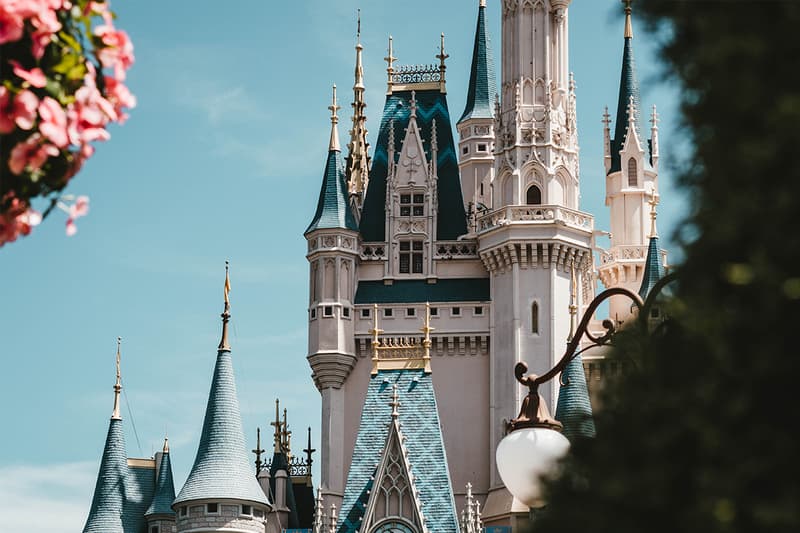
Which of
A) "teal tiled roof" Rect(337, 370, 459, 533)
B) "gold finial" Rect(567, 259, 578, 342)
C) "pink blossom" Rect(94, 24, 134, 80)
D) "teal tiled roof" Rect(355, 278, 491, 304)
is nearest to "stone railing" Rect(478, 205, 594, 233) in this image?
"gold finial" Rect(567, 259, 578, 342)

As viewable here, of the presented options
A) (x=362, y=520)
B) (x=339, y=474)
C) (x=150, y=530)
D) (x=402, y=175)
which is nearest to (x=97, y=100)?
Result: (x=362, y=520)

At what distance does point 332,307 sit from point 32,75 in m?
50.6

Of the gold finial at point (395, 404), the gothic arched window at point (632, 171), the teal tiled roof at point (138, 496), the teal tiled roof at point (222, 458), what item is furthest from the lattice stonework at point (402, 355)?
the gothic arched window at point (632, 171)

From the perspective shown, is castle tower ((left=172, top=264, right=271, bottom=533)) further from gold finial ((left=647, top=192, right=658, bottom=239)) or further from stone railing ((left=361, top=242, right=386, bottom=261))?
gold finial ((left=647, top=192, right=658, bottom=239))

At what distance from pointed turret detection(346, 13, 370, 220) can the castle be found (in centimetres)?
6

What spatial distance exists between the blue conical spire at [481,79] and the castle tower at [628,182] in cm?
451

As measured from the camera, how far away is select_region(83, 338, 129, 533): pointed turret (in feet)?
172

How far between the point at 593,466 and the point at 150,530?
1819 inches

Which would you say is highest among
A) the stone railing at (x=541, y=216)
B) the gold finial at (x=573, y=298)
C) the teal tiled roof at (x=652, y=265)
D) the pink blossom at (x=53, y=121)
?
the stone railing at (x=541, y=216)

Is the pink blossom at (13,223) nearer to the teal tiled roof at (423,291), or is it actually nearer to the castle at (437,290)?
the castle at (437,290)

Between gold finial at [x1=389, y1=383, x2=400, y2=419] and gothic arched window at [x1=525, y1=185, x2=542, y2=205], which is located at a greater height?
gothic arched window at [x1=525, y1=185, x2=542, y2=205]

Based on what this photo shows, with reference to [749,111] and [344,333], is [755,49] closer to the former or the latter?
[749,111]

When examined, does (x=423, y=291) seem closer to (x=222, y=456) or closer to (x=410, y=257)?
(x=410, y=257)

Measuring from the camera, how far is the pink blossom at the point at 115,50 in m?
8.53
